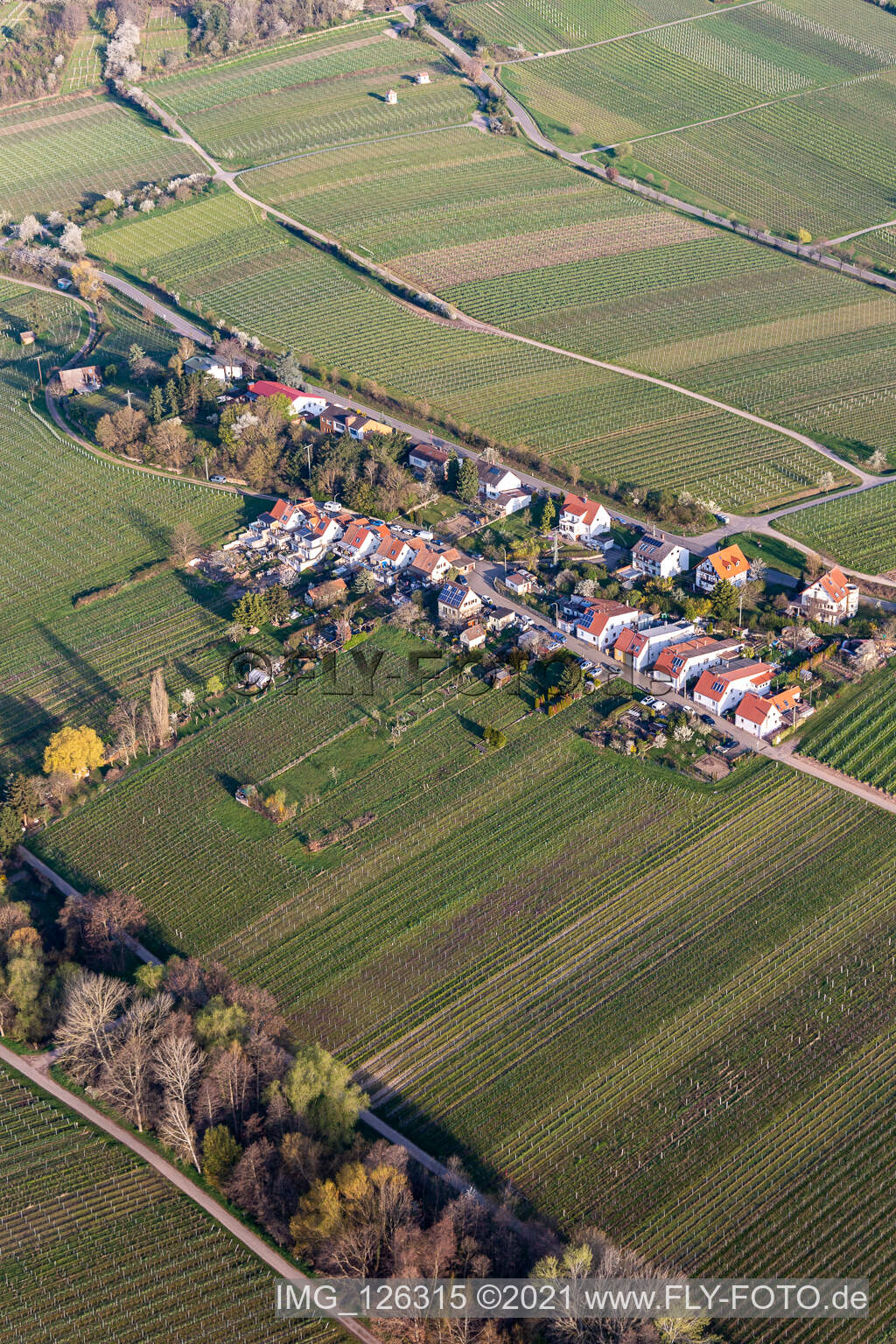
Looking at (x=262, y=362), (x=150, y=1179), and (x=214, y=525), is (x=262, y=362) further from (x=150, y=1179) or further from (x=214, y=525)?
(x=150, y=1179)

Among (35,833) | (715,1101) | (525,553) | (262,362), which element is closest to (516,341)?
(262,362)

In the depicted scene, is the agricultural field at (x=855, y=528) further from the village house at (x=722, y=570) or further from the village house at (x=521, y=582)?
the village house at (x=521, y=582)

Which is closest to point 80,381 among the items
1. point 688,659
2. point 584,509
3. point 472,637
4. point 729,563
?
point 584,509

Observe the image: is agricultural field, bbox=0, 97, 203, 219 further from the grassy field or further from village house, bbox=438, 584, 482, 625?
village house, bbox=438, 584, 482, 625

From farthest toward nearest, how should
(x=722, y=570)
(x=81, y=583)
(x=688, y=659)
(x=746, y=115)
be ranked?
(x=746, y=115)
(x=81, y=583)
(x=722, y=570)
(x=688, y=659)

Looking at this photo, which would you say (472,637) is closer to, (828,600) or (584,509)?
(584,509)
